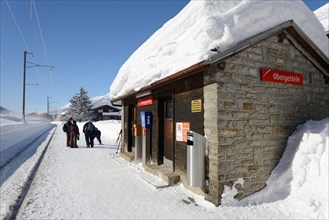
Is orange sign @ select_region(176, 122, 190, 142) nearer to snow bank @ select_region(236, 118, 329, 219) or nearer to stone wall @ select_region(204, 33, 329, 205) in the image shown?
stone wall @ select_region(204, 33, 329, 205)

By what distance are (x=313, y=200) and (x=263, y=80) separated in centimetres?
261

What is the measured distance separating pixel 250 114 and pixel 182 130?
169 cm

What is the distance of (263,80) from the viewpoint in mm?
5535

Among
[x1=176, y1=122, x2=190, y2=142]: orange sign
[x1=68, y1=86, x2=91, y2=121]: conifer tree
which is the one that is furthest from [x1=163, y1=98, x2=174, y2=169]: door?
[x1=68, y1=86, x2=91, y2=121]: conifer tree

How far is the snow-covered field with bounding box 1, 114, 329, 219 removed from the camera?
4410 mm

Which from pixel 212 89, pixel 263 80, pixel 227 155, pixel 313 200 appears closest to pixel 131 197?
pixel 227 155

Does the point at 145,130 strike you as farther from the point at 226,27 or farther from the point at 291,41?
the point at 291,41

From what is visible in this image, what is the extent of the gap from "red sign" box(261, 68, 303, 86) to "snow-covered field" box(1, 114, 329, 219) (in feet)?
3.55

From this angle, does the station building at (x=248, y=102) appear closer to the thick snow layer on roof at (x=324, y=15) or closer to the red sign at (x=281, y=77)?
the red sign at (x=281, y=77)

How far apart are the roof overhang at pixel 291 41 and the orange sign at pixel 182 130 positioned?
3.71 feet

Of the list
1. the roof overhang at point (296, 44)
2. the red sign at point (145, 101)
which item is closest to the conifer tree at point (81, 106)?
the red sign at point (145, 101)

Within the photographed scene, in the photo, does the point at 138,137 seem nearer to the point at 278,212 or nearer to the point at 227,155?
the point at 227,155

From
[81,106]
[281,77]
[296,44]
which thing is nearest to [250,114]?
[281,77]

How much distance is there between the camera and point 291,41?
20.0 ft
